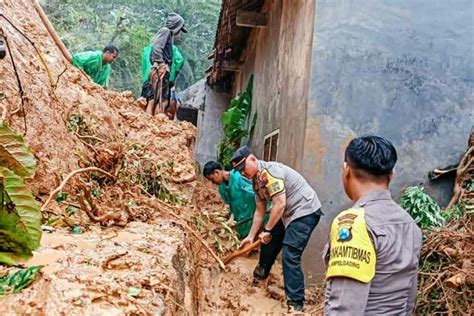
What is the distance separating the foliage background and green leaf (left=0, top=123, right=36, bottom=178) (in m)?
16.0

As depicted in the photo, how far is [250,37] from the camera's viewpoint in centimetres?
1217

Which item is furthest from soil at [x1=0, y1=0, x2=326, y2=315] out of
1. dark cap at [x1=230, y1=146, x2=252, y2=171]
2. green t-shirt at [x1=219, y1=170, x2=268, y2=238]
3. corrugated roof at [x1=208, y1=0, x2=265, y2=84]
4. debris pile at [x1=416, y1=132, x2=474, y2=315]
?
corrugated roof at [x1=208, y1=0, x2=265, y2=84]

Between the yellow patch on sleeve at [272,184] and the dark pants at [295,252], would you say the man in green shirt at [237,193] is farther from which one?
the dark pants at [295,252]

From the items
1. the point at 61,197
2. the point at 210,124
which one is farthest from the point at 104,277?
the point at 210,124

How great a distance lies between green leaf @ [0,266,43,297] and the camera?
230 centimetres

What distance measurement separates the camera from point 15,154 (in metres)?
2.91

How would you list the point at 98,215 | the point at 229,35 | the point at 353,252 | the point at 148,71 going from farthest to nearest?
1. the point at 229,35
2. the point at 148,71
3. the point at 98,215
4. the point at 353,252

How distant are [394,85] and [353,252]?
457cm

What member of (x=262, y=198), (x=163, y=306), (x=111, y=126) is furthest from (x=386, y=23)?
(x=163, y=306)

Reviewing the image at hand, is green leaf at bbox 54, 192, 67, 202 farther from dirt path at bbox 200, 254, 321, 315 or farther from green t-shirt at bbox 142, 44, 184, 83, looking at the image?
green t-shirt at bbox 142, 44, 184, 83

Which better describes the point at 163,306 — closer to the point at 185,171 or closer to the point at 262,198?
the point at 262,198

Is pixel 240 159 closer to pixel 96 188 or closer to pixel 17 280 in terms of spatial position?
pixel 96 188

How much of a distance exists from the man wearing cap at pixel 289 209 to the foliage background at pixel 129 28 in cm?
1424

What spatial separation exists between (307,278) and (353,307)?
4046mm
